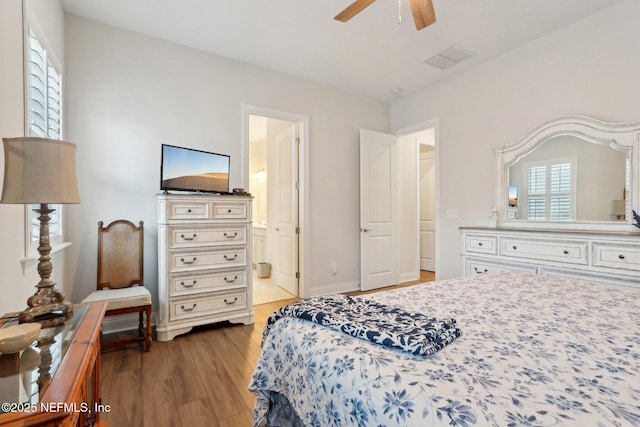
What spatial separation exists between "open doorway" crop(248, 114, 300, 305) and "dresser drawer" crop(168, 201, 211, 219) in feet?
4.81

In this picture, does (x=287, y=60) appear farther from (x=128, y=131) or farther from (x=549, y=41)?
(x=549, y=41)

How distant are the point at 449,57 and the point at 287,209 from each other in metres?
2.76

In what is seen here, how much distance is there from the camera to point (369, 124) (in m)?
4.62

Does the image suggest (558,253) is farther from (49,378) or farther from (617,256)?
(49,378)

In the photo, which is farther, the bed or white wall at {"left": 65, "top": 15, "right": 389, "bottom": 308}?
white wall at {"left": 65, "top": 15, "right": 389, "bottom": 308}

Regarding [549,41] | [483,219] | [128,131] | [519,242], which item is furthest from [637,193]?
[128,131]

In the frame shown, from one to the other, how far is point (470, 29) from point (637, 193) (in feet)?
6.67

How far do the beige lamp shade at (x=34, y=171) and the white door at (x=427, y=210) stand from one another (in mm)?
5712

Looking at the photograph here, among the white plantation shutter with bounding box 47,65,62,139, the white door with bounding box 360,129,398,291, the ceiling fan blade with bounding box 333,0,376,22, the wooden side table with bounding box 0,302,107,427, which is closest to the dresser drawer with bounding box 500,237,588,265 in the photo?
the white door with bounding box 360,129,398,291

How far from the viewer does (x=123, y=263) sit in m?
2.77

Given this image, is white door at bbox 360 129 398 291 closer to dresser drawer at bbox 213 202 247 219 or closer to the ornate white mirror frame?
the ornate white mirror frame

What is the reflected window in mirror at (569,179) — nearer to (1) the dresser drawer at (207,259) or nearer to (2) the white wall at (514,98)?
(2) the white wall at (514,98)

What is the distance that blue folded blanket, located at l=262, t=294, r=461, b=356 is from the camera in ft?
3.13

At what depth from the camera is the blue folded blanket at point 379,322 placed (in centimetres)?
95
